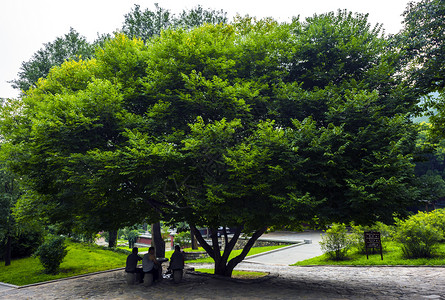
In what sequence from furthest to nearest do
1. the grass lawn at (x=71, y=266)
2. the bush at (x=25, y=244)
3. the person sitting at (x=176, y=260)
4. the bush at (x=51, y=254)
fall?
1. the bush at (x=25, y=244)
2. the bush at (x=51, y=254)
3. the grass lawn at (x=71, y=266)
4. the person sitting at (x=176, y=260)

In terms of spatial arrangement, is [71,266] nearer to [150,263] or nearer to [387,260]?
[150,263]

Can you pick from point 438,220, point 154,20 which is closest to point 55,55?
point 154,20

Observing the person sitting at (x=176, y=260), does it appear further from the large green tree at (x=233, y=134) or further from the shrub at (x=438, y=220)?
the shrub at (x=438, y=220)

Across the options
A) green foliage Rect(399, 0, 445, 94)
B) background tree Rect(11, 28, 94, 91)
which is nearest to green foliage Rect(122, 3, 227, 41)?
background tree Rect(11, 28, 94, 91)

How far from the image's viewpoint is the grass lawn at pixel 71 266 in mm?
15325

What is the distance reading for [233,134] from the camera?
436 inches

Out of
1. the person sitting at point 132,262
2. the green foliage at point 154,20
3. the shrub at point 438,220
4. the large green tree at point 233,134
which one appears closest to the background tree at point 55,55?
the green foliage at point 154,20

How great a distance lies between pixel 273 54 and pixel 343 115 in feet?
12.9

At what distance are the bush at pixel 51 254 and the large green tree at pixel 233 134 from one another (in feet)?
11.0

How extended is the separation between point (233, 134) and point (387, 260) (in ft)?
41.8

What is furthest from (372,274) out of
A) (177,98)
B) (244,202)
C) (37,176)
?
(37,176)

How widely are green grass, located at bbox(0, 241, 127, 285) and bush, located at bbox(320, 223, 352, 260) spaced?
13.5m

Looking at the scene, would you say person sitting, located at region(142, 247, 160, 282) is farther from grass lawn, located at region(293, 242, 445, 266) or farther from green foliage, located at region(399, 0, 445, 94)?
green foliage, located at region(399, 0, 445, 94)

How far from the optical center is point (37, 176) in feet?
38.6
